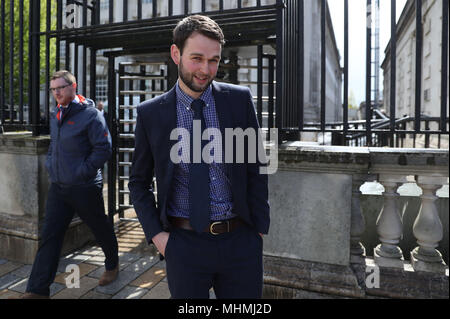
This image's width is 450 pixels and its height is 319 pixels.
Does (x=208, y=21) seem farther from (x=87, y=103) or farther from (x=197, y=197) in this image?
(x=87, y=103)

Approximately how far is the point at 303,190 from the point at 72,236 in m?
3.11

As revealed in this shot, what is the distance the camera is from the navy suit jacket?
6.22 feet

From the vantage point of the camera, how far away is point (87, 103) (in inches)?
142

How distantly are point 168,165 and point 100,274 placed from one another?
260cm

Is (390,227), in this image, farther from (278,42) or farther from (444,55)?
(278,42)

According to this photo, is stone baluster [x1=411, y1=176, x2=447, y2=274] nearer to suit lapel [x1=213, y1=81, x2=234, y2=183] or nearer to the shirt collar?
suit lapel [x1=213, y1=81, x2=234, y2=183]

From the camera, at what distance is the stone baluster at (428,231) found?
9.52ft

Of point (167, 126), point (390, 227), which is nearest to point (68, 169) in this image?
point (167, 126)

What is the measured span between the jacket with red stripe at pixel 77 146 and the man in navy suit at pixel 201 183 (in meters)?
1.53

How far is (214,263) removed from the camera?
1.81 meters

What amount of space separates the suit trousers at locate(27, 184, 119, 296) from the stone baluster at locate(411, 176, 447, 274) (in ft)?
9.46

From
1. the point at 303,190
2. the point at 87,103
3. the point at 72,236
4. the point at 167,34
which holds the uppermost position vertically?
the point at 167,34

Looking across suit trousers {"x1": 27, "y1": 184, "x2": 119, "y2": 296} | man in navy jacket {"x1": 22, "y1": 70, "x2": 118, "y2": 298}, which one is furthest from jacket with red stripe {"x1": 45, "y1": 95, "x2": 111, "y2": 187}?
suit trousers {"x1": 27, "y1": 184, "x2": 119, "y2": 296}
